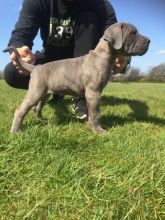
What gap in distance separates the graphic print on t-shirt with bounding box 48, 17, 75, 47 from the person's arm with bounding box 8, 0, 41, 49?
0.25 metres

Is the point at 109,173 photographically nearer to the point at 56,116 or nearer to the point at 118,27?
the point at 118,27

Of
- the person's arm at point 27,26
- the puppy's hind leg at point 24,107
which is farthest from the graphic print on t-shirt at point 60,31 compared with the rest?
the puppy's hind leg at point 24,107

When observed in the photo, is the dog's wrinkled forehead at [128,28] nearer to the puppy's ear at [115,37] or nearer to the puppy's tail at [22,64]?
the puppy's ear at [115,37]

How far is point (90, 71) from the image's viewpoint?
476cm

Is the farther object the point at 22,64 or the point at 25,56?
the point at 25,56

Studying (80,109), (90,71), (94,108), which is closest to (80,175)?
(94,108)

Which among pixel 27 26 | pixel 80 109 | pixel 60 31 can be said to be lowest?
pixel 80 109

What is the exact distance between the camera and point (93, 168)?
126 inches

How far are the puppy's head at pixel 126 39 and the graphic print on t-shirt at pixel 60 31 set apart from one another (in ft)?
4.27

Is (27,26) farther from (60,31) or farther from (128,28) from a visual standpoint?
(128,28)

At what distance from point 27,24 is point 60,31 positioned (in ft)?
2.17

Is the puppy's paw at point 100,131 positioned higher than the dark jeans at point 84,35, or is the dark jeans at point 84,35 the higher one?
the dark jeans at point 84,35

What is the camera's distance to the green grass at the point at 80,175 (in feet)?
8.46

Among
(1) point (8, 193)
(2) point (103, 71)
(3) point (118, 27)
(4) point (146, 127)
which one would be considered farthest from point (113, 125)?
(1) point (8, 193)
